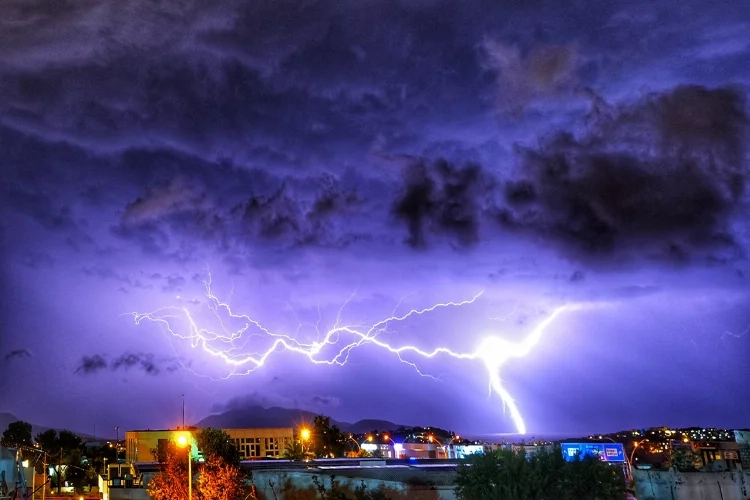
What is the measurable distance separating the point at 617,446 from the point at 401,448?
1036 inches

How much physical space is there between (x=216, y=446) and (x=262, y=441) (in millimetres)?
70255

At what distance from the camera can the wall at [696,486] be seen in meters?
28.2

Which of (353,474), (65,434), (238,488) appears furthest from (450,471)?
(65,434)

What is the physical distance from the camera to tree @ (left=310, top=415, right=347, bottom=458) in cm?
7575

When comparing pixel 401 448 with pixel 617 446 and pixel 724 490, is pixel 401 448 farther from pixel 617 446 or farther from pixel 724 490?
pixel 724 490

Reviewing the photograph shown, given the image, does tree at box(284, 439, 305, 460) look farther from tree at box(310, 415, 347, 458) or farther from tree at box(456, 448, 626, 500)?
tree at box(456, 448, 626, 500)

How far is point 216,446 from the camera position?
2781cm

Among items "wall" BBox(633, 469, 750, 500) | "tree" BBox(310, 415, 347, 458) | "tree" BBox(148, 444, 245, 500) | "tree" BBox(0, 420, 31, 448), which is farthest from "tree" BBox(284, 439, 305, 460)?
"tree" BBox(0, 420, 31, 448)

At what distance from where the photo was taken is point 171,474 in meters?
28.1

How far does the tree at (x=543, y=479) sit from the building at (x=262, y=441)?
3029 inches

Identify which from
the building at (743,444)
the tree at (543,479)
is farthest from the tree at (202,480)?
the building at (743,444)

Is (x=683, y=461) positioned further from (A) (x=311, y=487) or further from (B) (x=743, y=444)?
(A) (x=311, y=487)

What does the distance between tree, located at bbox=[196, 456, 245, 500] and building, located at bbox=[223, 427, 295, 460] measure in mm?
67667

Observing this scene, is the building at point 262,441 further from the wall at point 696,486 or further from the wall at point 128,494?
the wall at point 696,486
